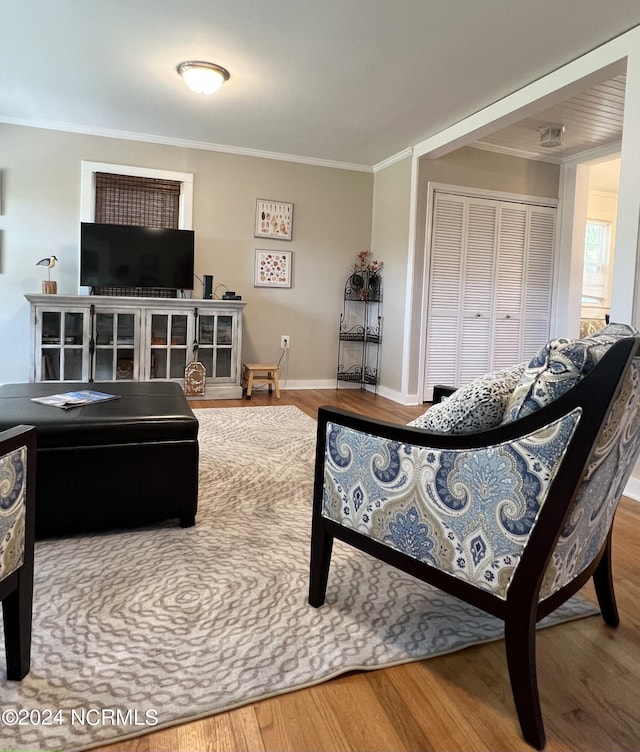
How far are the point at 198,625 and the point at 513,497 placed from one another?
96cm

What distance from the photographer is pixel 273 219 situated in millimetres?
5340

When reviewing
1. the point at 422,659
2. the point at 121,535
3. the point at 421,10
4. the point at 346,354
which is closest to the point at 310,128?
the point at 421,10

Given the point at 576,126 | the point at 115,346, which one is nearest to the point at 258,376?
the point at 115,346

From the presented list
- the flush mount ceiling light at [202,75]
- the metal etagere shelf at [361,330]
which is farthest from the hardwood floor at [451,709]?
the metal etagere shelf at [361,330]

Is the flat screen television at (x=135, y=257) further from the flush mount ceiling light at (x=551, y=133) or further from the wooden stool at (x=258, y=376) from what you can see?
the flush mount ceiling light at (x=551, y=133)

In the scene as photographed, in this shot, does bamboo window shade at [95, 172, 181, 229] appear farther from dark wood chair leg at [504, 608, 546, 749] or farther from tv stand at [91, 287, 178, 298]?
dark wood chair leg at [504, 608, 546, 749]

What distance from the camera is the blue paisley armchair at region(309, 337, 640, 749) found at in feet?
3.46

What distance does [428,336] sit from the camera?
508 cm

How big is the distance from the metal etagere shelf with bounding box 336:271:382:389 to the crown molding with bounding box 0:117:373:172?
1.15 m

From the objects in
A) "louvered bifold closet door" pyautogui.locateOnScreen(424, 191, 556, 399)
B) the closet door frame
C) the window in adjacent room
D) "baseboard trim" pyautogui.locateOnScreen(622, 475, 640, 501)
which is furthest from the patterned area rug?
the window in adjacent room

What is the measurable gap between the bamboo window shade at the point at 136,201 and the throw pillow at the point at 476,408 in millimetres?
4397

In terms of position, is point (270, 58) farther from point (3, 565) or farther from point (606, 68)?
point (3, 565)

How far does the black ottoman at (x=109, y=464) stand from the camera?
192cm

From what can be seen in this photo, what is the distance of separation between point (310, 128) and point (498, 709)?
4392mm
